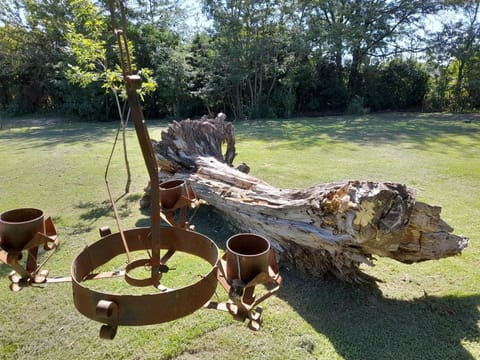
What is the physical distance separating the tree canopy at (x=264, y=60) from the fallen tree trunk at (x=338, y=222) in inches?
452

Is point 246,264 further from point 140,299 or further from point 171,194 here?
point 171,194

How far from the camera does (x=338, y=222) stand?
235 centimetres

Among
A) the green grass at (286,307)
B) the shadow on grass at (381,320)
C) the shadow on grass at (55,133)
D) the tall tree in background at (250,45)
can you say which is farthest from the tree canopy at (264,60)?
the shadow on grass at (381,320)

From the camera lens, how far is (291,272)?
9.68 feet

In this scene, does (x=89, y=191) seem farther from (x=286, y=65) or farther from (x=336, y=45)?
(x=336, y=45)

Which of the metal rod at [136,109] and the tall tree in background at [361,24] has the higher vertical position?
the tall tree in background at [361,24]

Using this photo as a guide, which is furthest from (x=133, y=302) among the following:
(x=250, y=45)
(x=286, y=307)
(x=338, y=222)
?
(x=250, y=45)

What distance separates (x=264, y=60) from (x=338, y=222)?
45.2ft

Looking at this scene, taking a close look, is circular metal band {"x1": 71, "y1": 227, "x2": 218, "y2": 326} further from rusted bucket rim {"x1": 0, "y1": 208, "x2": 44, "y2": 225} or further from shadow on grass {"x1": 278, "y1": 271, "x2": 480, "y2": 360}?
shadow on grass {"x1": 278, "y1": 271, "x2": 480, "y2": 360}

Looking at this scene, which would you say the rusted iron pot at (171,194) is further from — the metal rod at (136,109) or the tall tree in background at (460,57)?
the tall tree in background at (460,57)

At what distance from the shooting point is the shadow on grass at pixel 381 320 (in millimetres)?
2111

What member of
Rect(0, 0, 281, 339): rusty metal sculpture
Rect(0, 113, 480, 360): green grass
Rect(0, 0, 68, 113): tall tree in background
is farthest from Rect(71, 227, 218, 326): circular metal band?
Rect(0, 0, 68, 113): tall tree in background

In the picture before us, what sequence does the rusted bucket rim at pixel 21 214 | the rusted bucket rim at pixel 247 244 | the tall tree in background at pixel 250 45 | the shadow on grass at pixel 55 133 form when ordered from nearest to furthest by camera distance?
the rusted bucket rim at pixel 247 244 → the rusted bucket rim at pixel 21 214 → the shadow on grass at pixel 55 133 → the tall tree in background at pixel 250 45

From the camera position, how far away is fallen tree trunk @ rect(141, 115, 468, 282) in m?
2.17
